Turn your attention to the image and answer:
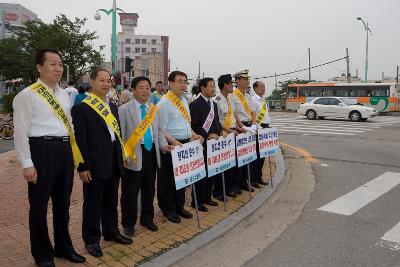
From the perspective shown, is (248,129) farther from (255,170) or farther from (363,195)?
(363,195)

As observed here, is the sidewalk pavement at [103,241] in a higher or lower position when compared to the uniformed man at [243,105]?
lower

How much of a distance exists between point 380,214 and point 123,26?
111 meters

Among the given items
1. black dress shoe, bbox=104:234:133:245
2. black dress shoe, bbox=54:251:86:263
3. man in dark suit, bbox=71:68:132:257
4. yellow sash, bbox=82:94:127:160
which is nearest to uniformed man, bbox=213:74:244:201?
black dress shoe, bbox=104:234:133:245

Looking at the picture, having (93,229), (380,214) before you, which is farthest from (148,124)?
(380,214)

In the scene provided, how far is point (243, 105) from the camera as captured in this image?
6676mm

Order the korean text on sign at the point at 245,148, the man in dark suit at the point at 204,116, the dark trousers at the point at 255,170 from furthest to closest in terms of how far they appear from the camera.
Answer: the dark trousers at the point at 255,170
the korean text on sign at the point at 245,148
the man in dark suit at the point at 204,116

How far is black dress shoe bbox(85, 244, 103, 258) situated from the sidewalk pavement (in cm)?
5

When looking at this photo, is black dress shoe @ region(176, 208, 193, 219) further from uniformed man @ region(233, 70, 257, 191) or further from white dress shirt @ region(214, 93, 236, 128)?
white dress shirt @ region(214, 93, 236, 128)

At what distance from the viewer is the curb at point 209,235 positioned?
161 inches

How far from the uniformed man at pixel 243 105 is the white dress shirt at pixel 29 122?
349 cm

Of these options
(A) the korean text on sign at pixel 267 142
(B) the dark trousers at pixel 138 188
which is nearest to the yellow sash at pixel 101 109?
(B) the dark trousers at pixel 138 188

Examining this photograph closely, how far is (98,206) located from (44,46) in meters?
25.2

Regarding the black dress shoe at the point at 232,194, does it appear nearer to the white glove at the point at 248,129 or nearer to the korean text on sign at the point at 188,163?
the white glove at the point at 248,129

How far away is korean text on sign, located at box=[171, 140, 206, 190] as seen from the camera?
15.5 feet
